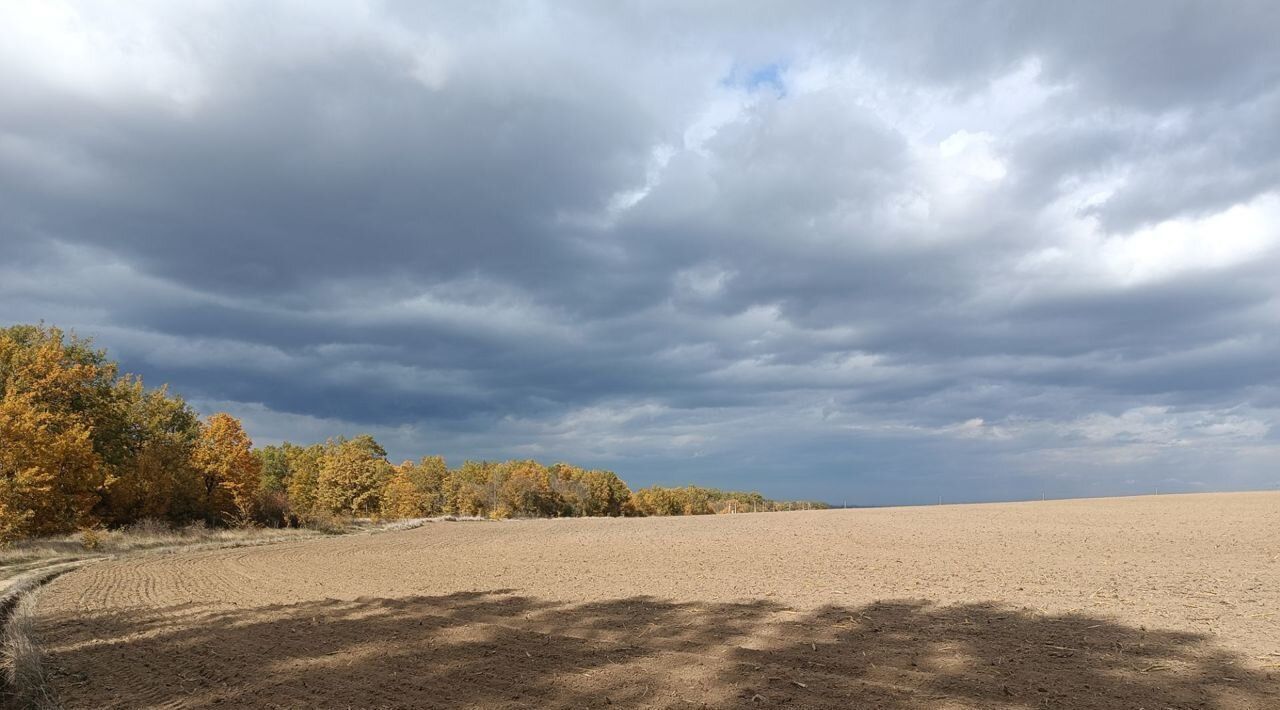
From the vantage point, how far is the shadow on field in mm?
9109

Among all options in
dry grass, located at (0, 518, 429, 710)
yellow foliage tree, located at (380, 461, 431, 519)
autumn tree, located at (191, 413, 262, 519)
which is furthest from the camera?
yellow foliage tree, located at (380, 461, 431, 519)

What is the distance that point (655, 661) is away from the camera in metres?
10.9

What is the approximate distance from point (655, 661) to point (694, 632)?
249 centimetres

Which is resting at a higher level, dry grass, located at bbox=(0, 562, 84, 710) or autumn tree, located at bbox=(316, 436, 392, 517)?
autumn tree, located at bbox=(316, 436, 392, 517)

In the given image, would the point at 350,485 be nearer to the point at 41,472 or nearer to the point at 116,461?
the point at 116,461

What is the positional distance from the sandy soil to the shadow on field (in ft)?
0.16

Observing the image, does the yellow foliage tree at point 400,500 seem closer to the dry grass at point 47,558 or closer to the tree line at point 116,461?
the tree line at point 116,461

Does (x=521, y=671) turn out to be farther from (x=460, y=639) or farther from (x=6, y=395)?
(x=6, y=395)

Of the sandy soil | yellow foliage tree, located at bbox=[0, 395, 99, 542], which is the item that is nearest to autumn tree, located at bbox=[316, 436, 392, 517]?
yellow foliage tree, located at bbox=[0, 395, 99, 542]

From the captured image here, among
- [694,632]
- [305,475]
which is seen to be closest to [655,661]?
[694,632]

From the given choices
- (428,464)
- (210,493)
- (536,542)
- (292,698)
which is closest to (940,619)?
(292,698)

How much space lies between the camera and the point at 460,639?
42.4 ft

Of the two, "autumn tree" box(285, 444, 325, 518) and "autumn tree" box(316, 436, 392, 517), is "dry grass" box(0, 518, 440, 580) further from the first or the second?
"autumn tree" box(285, 444, 325, 518)

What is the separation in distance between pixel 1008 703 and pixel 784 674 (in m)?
2.81
